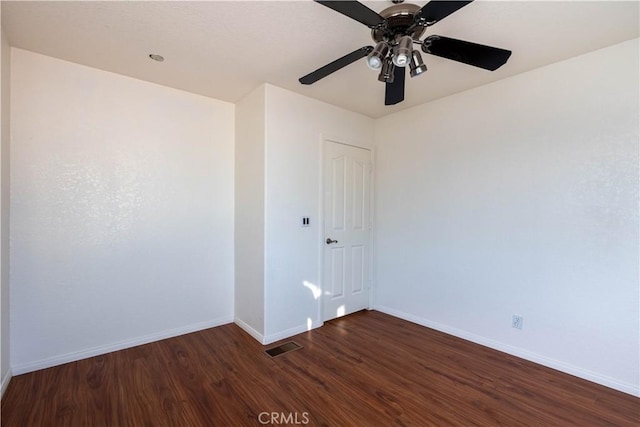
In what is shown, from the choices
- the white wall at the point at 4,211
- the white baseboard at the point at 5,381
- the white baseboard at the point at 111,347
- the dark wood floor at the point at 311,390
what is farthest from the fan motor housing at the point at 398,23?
the white baseboard at the point at 5,381

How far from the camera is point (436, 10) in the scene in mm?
1383

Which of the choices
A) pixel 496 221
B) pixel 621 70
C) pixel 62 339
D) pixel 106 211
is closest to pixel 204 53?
pixel 106 211

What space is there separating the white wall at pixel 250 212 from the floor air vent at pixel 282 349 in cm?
21

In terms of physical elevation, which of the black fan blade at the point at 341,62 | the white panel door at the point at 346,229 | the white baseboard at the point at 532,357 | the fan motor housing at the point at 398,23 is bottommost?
the white baseboard at the point at 532,357

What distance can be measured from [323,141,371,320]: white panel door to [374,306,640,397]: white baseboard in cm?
68

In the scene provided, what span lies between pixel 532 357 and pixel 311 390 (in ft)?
6.36

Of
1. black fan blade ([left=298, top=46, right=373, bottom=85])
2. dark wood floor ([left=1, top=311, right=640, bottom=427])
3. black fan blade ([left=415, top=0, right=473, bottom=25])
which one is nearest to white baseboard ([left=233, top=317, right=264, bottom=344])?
dark wood floor ([left=1, top=311, right=640, bottom=427])

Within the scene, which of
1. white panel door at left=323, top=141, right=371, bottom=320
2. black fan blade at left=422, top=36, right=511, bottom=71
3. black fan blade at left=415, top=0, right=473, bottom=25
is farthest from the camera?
white panel door at left=323, top=141, right=371, bottom=320

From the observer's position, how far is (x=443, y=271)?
3.13m

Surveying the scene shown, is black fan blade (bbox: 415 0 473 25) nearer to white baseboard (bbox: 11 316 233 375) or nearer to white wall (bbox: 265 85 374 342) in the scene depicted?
white wall (bbox: 265 85 374 342)

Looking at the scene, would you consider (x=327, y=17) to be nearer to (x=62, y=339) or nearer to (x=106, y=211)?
(x=106, y=211)

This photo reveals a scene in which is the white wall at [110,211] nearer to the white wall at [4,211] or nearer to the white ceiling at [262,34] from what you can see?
the white wall at [4,211]

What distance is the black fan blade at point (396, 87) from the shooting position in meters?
1.92

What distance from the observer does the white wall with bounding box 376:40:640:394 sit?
214 cm
